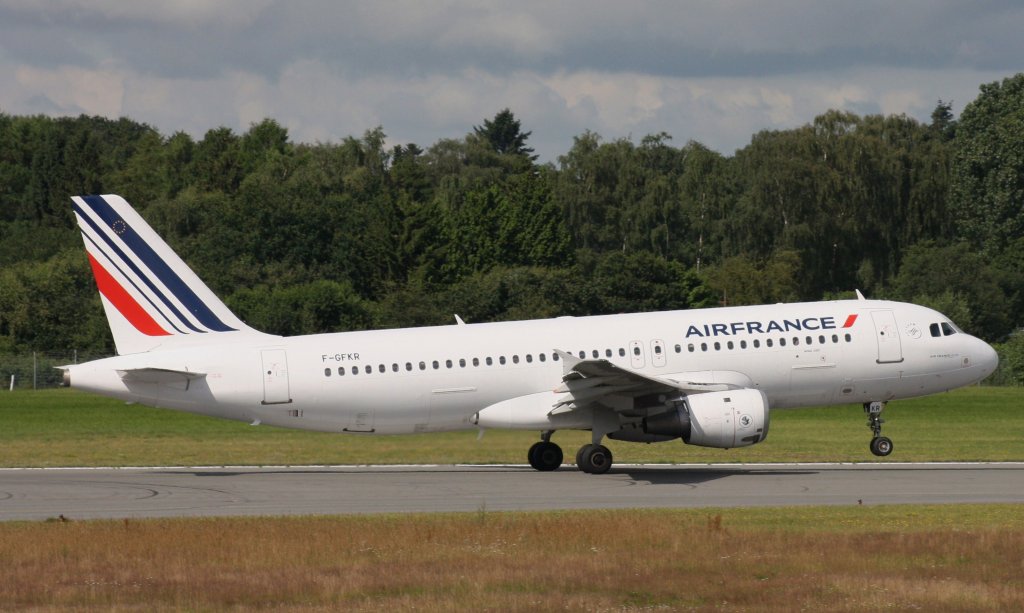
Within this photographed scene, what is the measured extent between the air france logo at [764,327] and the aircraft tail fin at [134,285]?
→ 460 inches

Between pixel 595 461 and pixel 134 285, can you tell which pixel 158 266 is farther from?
pixel 595 461

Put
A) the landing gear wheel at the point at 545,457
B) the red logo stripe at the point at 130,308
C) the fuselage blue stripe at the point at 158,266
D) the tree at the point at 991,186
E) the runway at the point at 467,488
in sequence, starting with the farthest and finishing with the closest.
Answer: the tree at the point at 991,186
the landing gear wheel at the point at 545,457
the fuselage blue stripe at the point at 158,266
the red logo stripe at the point at 130,308
the runway at the point at 467,488

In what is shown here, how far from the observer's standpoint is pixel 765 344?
35.2 meters

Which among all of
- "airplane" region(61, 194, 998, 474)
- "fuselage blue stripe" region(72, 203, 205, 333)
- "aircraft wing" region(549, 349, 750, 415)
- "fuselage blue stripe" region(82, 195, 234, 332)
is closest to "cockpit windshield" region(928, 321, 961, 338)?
"airplane" region(61, 194, 998, 474)

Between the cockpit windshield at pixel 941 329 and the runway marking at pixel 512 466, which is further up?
the cockpit windshield at pixel 941 329

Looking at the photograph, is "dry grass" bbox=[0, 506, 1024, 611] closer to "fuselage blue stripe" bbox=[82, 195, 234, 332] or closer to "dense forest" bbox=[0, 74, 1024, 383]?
"fuselage blue stripe" bbox=[82, 195, 234, 332]

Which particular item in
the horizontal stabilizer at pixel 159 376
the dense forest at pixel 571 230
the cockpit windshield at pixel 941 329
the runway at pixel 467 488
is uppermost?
the dense forest at pixel 571 230

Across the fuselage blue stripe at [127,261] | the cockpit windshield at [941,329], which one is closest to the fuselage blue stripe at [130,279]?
the fuselage blue stripe at [127,261]

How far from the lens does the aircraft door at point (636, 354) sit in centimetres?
3484

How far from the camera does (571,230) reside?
127938 mm

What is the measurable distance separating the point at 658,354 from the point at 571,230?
9334 centimetres

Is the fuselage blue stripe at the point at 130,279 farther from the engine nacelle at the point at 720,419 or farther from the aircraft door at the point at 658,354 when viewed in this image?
the engine nacelle at the point at 720,419

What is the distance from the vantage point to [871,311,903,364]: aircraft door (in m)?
36.0

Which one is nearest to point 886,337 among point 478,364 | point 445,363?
point 478,364
